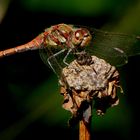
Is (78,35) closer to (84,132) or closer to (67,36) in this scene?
(67,36)

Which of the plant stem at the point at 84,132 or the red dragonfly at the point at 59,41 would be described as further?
the red dragonfly at the point at 59,41

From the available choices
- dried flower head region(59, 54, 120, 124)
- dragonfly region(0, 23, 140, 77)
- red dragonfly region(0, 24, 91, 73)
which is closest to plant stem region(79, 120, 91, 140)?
dried flower head region(59, 54, 120, 124)

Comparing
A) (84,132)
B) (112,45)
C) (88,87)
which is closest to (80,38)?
(112,45)

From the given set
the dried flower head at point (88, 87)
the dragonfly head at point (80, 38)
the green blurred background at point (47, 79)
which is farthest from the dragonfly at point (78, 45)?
the dried flower head at point (88, 87)

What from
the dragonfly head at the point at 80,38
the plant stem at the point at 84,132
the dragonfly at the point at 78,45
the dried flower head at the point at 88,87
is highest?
the dragonfly at the point at 78,45

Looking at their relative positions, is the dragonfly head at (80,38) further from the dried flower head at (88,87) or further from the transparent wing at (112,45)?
the dried flower head at (88,87)

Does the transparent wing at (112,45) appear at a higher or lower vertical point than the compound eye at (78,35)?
higher

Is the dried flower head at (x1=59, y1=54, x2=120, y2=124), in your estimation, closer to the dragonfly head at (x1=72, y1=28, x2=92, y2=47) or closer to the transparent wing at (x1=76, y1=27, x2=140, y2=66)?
the dragonfly head at (x1=72, y1=28, x2=92, y2=47)

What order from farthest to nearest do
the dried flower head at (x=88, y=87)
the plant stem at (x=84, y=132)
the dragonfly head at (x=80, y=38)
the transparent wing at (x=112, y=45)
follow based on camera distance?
the transparent wing at (x=112, y=45), the dragonfly head at (x=80, y=38), the dried flower head at (x=88, y=87), the plant stem at (x=84, y=132)
